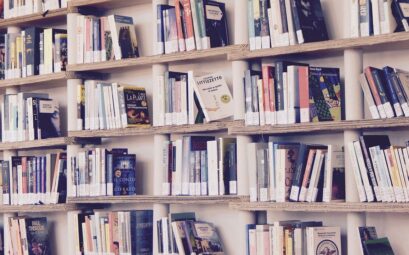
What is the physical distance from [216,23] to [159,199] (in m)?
0.95

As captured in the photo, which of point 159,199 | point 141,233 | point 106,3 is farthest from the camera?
point 106,3

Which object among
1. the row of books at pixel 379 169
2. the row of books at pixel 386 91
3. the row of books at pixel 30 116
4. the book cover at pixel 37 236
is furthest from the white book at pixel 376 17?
the book cover at pixel 37 236

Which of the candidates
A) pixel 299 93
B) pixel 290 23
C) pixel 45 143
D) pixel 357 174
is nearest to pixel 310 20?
pixel 290 23

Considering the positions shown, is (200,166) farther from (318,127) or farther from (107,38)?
(107,38)

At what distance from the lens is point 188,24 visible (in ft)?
15.3

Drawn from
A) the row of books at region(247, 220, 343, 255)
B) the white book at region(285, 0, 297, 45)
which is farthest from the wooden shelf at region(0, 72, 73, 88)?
the row of books at region(247, 220, 343, 255)

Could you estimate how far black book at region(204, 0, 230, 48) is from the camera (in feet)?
15.3

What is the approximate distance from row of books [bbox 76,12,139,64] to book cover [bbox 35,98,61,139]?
39 centimetres

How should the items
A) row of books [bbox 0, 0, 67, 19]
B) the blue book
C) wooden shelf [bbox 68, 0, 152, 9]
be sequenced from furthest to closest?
row of books [bbox 0, 0, 67, 19]
wooden shelf [bbox 68, 0, 152, 9]
the blue book

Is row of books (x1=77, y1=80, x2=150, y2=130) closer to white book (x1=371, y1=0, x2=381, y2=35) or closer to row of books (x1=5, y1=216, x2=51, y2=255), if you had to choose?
row of books (x1=5, y1=216, x2=51, y2=255)

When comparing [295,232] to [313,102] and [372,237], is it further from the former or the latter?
[313,102]

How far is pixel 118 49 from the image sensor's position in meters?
5.00

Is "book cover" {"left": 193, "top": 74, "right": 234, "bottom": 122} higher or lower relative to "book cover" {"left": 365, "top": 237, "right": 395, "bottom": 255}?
higher

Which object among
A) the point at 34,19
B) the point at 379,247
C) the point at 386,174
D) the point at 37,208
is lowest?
the point at 379,247
